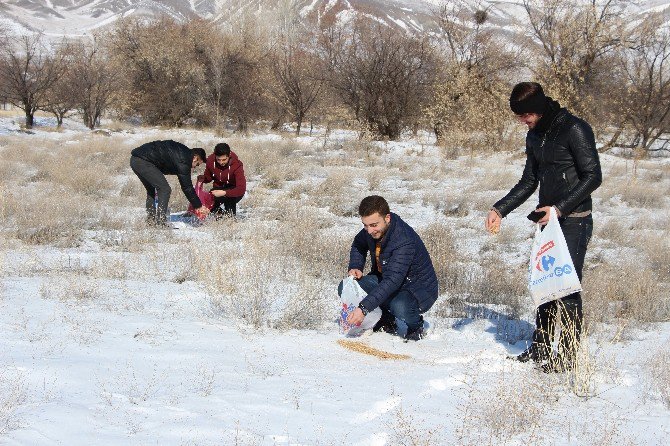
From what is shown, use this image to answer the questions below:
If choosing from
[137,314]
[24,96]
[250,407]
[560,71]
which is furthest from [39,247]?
[24,96]

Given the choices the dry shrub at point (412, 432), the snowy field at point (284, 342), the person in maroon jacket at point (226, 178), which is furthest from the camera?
the person in maroon jacket at point (226, 178)

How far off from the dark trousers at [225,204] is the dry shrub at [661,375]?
5.63m

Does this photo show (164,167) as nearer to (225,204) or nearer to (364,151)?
(225,204)

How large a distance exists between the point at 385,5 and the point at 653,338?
108235 millimetres

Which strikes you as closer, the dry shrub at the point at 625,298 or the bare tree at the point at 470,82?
the dry shrub at the point at 625,298

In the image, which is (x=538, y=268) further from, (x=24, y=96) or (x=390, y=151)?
(x=24, y=96)

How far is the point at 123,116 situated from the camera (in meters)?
31.2

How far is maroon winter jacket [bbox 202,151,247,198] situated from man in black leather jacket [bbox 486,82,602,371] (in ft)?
16.5

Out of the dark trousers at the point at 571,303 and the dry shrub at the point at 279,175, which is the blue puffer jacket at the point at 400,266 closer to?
the dark trousers at the point at 571,303

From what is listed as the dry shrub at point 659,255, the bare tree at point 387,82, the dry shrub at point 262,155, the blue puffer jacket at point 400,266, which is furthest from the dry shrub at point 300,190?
the bare tree at point 387,82

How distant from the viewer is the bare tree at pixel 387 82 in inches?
818

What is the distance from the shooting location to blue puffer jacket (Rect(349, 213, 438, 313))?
3.82m

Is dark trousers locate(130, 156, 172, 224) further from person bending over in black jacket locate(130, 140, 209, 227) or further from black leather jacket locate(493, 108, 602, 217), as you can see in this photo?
black leather jacket locate(493, 108, 602, 217)

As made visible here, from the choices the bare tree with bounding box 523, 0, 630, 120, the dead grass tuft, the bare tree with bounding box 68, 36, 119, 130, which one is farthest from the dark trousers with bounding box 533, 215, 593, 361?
the bare tree with bounding box 68, 36, 119, 130
